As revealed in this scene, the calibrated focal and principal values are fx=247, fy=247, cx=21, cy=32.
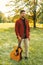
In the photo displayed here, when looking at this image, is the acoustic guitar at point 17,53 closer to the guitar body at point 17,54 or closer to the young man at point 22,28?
the guitar body at point 17,54

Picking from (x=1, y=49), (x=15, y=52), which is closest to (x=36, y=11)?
(x=1, y=49)

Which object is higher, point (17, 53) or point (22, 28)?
point (22, 28)

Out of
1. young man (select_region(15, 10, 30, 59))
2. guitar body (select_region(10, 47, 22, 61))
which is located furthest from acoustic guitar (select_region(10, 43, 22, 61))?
young man (select_region(15, 10, 30, 59))

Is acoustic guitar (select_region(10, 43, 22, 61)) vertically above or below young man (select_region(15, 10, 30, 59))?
below

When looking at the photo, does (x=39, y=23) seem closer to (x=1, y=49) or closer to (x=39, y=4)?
(x=39, y=4)

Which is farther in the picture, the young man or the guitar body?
the guitar body

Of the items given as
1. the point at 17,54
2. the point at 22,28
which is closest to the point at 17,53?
the point at 17,54

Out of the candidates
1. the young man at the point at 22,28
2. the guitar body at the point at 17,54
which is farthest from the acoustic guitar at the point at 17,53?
the young man at the point at 22,28

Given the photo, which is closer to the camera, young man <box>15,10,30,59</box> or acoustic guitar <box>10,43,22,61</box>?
young man <box>15,10,30,59</box>

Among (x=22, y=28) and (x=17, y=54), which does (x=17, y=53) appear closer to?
(x=17, y=54)

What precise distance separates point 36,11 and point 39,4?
935 mm

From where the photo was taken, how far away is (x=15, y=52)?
8.84 m

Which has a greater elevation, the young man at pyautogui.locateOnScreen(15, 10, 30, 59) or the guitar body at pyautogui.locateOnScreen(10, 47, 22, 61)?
the young man at pyautogui.locateOnScreen(15, 10, 30, 59)

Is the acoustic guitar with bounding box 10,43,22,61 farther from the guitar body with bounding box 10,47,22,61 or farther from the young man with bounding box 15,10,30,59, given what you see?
the young man with bounding box 15,10,30,59
